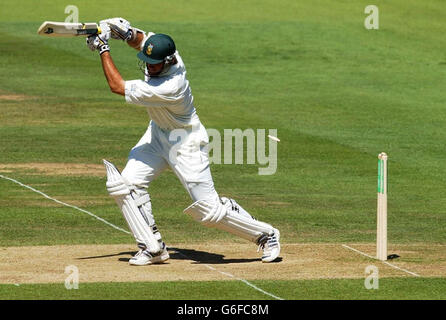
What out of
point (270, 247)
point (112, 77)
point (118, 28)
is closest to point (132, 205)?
point (112, 77)

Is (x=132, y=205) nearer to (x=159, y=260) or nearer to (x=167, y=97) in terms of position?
(x=159, y=260)

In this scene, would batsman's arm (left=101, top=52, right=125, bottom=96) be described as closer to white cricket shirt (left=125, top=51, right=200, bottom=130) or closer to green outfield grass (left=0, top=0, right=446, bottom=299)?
white cricket shirt (left=125, top=51, right=200, bottom=130)

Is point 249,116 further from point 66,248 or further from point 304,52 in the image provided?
point 66,248

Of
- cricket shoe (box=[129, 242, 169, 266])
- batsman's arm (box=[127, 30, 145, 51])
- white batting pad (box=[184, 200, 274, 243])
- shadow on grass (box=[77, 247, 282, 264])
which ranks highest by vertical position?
batsman's arm (box=[127, 30, 145, 51])

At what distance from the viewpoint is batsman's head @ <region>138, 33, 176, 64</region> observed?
11812 mm

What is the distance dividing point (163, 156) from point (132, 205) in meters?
0.64

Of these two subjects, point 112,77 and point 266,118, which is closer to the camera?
point 112,77

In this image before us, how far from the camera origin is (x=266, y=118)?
25688 mm

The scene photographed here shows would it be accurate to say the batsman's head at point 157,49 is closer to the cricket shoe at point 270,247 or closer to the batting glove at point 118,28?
the batting glove at point 118,28

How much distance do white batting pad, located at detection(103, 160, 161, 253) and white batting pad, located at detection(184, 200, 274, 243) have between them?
0.49 metres

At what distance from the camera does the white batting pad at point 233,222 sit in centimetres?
1209

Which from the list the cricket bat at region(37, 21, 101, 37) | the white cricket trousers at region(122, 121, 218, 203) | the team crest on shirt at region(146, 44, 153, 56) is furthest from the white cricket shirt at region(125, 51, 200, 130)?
the cricket bat at region(37, 21, 101, 37)

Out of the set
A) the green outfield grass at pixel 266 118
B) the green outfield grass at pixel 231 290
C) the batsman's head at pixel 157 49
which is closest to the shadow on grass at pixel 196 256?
the green outfield grass at pixel 266 118
